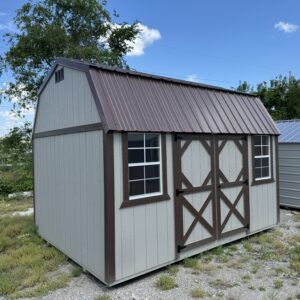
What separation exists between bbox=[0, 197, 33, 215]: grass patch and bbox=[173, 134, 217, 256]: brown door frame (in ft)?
23.8

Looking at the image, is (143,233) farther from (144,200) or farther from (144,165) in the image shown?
(144,165)

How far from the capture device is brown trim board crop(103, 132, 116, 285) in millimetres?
4641

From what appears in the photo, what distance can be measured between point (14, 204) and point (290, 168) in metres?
10.1

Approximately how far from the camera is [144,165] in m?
5.18

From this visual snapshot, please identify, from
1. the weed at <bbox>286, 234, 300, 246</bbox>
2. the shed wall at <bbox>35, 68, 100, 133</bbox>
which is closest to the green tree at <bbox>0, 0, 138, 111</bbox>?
the shed wall at <bbox>35, 68, 100, 133</bbox>

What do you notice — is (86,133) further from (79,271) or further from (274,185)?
(274,185)

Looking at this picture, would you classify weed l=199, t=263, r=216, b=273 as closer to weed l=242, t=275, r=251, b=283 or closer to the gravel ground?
the gravel ground

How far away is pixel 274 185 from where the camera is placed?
779 centimetres

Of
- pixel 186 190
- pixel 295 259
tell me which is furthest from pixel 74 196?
pixel 295 259

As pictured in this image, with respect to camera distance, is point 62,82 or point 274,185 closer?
point 62,82

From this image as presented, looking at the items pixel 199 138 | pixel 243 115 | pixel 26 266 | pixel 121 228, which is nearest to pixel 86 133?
pixel 121 228

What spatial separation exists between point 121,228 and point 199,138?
7.64ft

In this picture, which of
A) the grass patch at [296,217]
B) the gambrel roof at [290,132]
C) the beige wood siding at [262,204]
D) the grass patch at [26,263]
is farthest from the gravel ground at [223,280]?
the gambrel roof at [290,132]

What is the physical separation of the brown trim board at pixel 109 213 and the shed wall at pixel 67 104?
0.60 m
